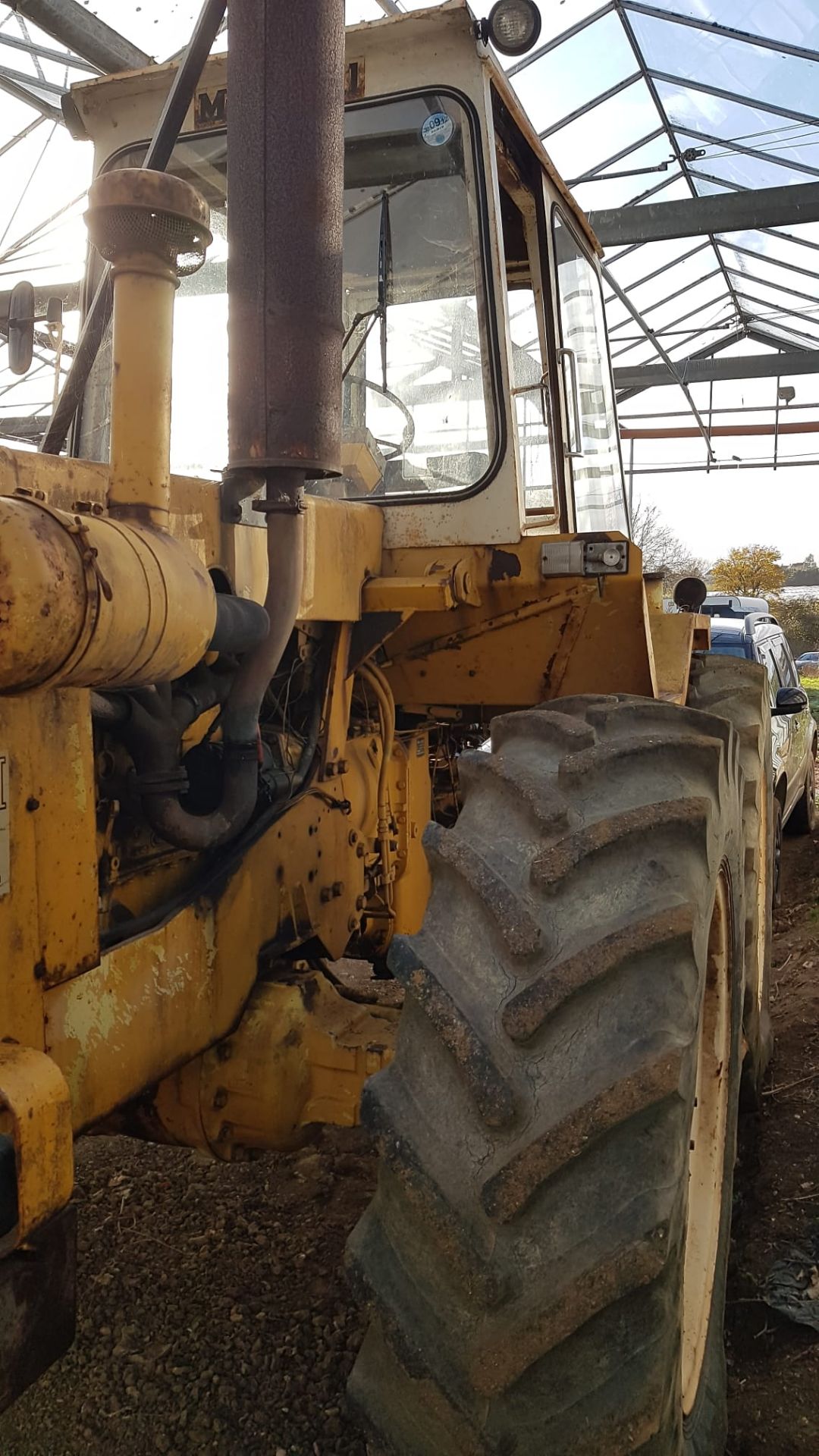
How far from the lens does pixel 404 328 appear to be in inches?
103

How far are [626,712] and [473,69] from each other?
1427 millimetres

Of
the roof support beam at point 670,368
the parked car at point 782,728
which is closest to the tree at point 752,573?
the roof support beam at point 670,368

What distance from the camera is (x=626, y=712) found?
211cm

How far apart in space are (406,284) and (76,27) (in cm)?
358

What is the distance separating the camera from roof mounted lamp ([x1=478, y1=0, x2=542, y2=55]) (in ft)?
7.60

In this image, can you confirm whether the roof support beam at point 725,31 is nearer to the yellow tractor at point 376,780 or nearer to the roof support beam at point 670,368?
the roof support beam at point 670,368

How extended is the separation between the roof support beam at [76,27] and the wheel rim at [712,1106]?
4.77 m

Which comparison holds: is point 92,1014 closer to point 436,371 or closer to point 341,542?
point 341,542

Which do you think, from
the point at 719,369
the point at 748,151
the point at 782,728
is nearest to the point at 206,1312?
the point at 782,728

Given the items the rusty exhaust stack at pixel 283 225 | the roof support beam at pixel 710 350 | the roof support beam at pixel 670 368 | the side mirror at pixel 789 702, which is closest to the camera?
the rusty exhaust stack at pixel 283 225

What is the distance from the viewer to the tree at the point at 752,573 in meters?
23.6

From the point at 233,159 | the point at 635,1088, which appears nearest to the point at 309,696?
the point at 233,159

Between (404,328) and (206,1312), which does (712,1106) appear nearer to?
(206,1312)

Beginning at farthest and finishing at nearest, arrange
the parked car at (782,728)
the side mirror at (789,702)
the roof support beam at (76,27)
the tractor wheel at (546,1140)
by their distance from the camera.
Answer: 1. the parked car at (782,728)
2. the roof support beam at (76,27)
3. the side mirror at (789,702)
4. the tractor wheel at (546,1140)
